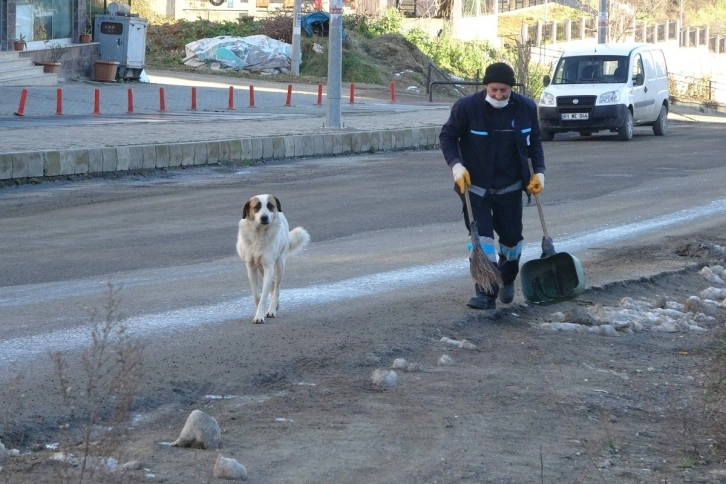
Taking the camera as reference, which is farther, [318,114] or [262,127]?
[318,114]

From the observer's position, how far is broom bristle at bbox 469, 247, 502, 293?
25.7 feet

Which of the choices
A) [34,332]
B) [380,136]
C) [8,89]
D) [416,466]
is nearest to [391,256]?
[34,332]

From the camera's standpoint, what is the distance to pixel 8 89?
29031mm

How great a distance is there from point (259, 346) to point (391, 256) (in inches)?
149

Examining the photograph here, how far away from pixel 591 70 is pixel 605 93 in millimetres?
1347

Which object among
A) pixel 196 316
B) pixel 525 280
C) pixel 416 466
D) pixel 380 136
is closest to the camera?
pixel 416 466

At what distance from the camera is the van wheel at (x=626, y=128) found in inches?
982

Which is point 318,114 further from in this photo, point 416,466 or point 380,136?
point 416,466

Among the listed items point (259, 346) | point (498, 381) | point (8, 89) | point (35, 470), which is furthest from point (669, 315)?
point (8, 89)

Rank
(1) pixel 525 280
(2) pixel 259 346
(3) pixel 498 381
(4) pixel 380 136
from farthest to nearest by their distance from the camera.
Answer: (4) pixel 380 136, (1) pixel 525 280, (2) pixel 259 346, (3) pixel 498 381

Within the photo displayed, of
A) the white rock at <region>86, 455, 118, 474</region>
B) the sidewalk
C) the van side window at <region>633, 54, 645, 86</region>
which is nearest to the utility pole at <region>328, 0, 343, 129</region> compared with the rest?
the sidewalk

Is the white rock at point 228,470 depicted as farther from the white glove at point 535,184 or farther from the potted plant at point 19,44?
the potted plant at point 19,44

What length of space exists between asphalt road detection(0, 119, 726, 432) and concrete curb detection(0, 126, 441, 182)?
343 mm

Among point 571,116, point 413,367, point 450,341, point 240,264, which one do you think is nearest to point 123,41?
point 571,116
